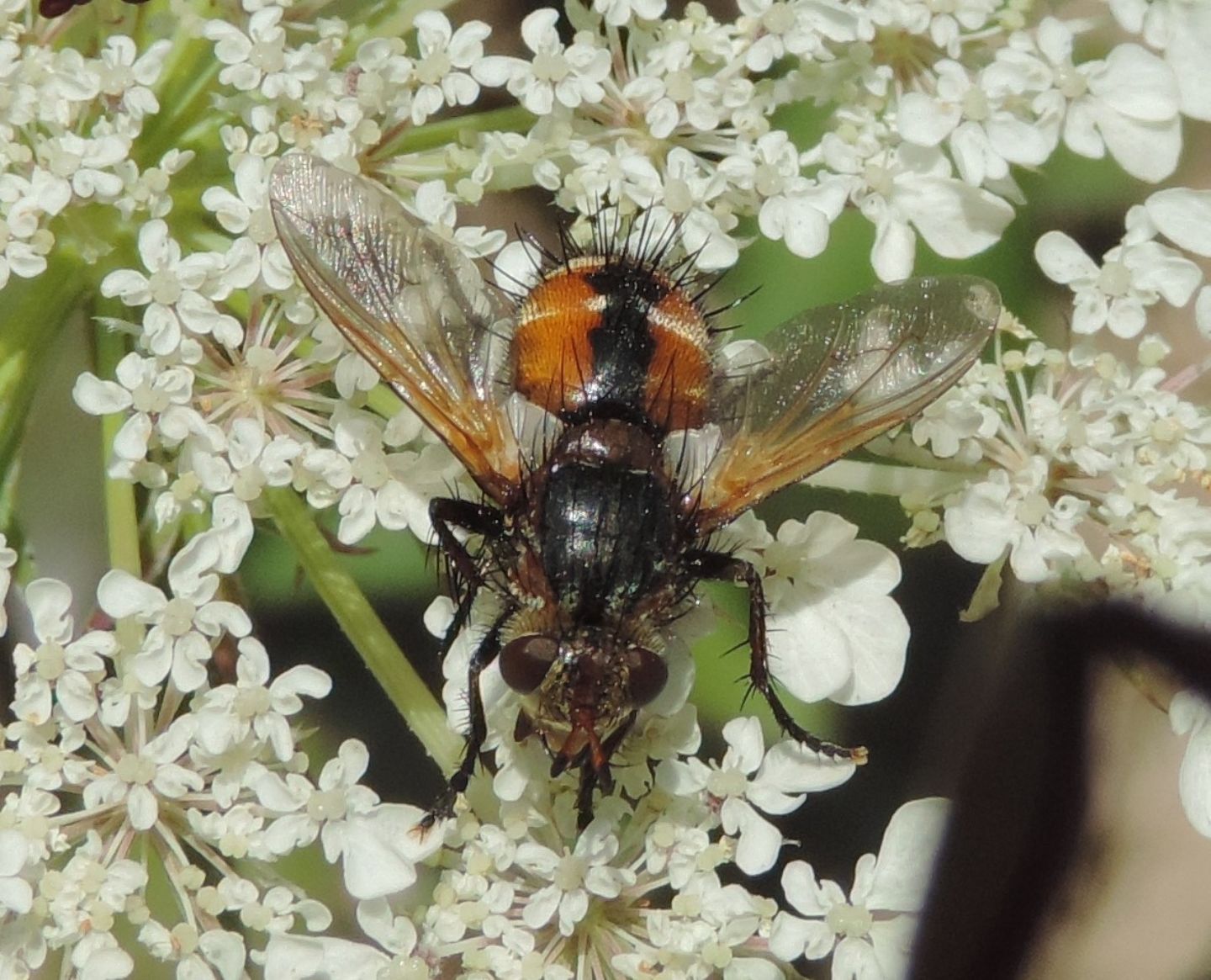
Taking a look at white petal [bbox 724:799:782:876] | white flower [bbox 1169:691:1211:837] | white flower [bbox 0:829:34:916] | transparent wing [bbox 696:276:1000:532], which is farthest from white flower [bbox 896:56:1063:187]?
white flower [bbox 0:829:34:916]

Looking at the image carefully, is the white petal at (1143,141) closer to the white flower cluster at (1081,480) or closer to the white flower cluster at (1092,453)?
the white flower cluster at (1092,453)

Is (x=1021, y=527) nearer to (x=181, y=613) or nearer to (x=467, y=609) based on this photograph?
(x=467, y=609)

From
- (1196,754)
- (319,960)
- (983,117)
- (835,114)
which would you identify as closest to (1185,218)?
(983,117)

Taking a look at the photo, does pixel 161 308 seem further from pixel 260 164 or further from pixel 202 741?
pixel 202 741

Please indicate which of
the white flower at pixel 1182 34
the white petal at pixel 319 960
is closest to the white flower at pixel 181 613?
the white petal at pixel 319 960

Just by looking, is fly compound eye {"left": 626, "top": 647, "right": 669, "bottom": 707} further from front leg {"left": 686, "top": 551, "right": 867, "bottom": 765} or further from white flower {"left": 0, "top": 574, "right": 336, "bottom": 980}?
white flower {"left": 0, "top": 574, "right": 336, "bottom": 980}

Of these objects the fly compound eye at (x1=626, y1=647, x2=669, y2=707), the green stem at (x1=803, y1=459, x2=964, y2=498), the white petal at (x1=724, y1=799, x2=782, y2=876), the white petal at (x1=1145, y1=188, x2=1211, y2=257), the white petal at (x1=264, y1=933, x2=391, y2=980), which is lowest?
the white petal at (x1=264, y1=933, x2=391, y2=980)

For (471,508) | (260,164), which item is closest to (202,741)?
(471,508)
